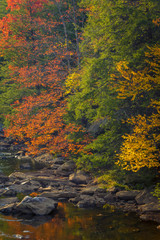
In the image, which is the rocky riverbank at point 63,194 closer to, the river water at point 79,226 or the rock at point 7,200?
the rock at point 7,200

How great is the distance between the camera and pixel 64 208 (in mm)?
12930

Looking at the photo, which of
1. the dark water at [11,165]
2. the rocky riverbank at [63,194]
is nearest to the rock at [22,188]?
the rocky riverbank at [63,194]

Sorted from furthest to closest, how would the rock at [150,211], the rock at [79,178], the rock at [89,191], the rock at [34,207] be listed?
the rock at [79,178]
the rock at [89,191]
the rock at [34,207]
the rock at [150,211]

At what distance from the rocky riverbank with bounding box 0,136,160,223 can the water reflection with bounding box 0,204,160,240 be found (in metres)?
0.62

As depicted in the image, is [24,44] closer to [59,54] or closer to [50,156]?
[59,54]

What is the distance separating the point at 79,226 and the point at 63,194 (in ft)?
13.3

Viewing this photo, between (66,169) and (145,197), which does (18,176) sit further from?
(145,197)

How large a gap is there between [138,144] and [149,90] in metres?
3.04

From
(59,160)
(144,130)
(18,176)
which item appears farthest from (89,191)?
(59,160)

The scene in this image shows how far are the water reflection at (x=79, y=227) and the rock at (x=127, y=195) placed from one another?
1.73 m

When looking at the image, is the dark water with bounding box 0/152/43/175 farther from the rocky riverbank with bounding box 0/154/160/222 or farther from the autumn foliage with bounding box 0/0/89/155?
the rocky riverbank with bounding box 0/154/160/222

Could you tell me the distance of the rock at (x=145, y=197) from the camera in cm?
1269

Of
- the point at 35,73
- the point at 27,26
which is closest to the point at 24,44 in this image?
the point at 27,26

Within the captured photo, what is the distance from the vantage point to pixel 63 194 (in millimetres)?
14641
